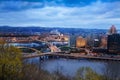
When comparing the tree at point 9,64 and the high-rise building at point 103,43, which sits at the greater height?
the tree at point 9,64

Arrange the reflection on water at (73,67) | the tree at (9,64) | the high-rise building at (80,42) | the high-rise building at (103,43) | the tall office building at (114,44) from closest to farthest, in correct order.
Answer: the tree at (9,64)
the reflection on water at (73,67)
the tall office building at (114,44)
the high-rise building at (103,43)
the high-rise building at (80,42)

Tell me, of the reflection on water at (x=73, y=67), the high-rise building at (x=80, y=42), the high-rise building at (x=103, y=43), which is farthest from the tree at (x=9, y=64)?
the high-rise building at (x=80, y=42)

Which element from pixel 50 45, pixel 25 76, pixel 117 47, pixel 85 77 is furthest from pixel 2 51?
pixel 50 45

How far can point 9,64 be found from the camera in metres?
4.73

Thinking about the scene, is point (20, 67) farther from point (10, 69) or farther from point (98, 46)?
point (98, 46)

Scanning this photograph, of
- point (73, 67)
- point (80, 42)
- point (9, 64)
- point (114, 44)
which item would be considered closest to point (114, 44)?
point (114, 44)

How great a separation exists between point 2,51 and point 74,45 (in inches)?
768

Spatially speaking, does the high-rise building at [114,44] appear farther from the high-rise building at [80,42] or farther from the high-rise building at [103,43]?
the high-rise building at [80,42]

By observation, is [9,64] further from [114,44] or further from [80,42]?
[80,42]

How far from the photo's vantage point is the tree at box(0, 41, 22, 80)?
4625mm

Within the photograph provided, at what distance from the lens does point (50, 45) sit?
22.7 meters

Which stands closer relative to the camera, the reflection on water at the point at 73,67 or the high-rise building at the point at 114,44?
the reflection on water at the point at 73,67

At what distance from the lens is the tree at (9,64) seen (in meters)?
4.62

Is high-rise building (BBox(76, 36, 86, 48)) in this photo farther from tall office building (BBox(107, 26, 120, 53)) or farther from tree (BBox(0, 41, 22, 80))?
tree (BBox(0, 41, 22, 80))
